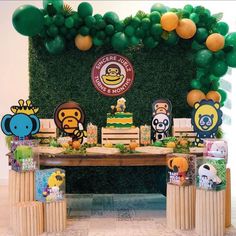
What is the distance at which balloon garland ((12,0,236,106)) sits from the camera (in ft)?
16.9

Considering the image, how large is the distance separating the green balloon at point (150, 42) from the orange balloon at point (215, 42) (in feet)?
2.25

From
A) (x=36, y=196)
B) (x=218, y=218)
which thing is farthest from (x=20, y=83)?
(x=218, y=218)

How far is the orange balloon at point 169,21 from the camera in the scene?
512 cm

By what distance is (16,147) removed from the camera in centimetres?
425

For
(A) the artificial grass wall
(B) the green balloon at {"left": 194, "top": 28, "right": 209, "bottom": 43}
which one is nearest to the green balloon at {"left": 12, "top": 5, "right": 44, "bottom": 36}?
(A) the artificial grass wall

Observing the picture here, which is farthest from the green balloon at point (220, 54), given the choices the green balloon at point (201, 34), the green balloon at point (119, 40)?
the green balloon at point (119, 40)

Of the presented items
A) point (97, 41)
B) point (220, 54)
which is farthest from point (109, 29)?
point (220, 54)

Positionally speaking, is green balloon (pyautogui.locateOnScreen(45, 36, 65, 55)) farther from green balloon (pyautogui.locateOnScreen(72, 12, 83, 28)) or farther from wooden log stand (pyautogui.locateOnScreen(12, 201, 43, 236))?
wooden log stand (pyautogui.locateOnScreen(12, 201, 43, 236))

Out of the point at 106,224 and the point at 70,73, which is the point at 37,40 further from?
the point at 106,224

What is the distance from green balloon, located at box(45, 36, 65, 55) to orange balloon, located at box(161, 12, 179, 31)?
132 centimetres

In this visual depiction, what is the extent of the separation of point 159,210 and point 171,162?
1.12 m

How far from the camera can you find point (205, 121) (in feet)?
16.3

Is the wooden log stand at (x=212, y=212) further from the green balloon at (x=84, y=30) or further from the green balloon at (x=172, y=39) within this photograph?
the green balloon at (x=84, y=30)

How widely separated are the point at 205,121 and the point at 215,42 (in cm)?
104
